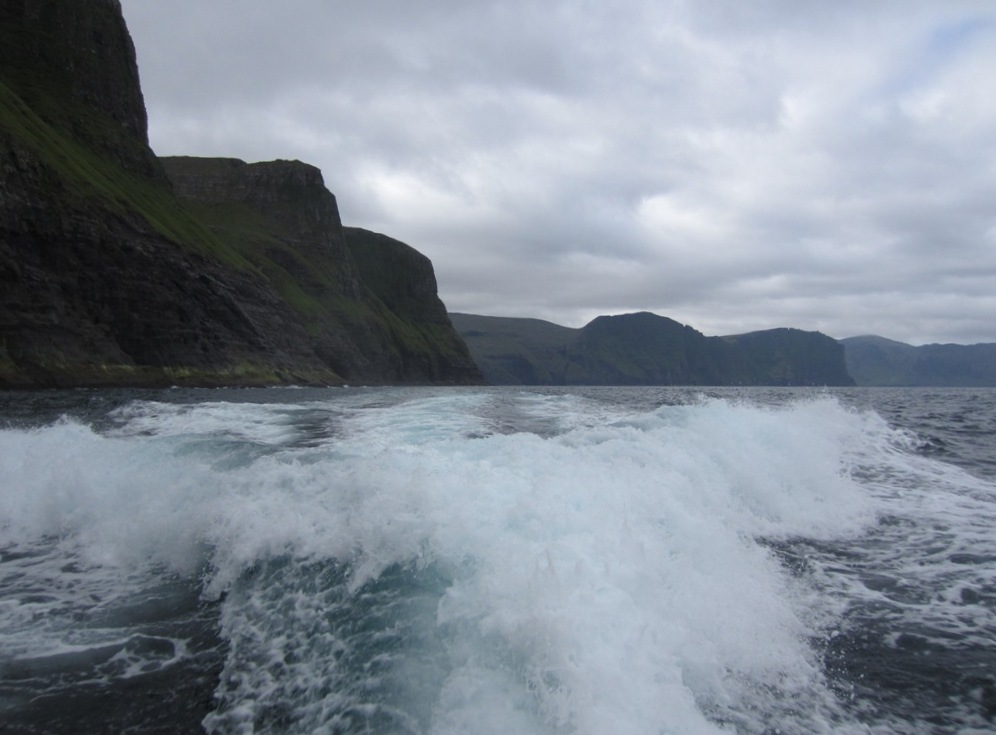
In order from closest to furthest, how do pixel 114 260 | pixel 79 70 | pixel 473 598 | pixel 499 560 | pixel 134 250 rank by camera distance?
pixel 473 598, pixel 499 560, pixel 114 260, pixel 134 250, pixel 79 70

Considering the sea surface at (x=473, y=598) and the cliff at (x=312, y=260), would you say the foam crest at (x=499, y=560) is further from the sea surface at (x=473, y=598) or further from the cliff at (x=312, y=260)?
the cliff at (x=312, y=260)

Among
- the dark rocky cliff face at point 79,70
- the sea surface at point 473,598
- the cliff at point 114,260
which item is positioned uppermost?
the dark rocky cliff face at point 79,70

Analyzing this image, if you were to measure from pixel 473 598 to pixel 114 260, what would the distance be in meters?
59.9

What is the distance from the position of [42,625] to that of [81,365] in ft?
158

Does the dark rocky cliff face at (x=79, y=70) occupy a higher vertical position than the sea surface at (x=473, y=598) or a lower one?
higher

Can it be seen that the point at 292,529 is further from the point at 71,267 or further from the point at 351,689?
the point at 71,267

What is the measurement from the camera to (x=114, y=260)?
53.2 m

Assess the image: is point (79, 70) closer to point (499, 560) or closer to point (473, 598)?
point (499, 560)

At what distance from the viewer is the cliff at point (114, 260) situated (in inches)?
1741

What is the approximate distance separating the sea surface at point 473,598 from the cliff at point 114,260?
130ft

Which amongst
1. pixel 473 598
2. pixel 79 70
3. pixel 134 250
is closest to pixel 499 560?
pixel 473 598

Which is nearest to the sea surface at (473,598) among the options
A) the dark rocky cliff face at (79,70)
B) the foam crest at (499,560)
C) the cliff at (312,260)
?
the foam crest at (499,560)

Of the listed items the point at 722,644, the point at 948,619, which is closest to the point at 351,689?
the point at 722,644

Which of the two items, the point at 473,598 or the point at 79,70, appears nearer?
the point at 473,598
